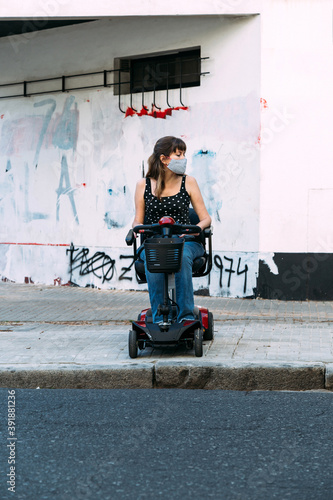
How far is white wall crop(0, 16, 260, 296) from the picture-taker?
1046 centimetres

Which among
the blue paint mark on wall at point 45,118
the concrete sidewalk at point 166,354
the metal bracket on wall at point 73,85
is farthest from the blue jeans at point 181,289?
the blue paint mark on wall at point 45,118

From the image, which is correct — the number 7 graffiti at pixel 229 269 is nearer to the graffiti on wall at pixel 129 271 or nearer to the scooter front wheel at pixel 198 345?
the graffiti on wall at pixel 129 271

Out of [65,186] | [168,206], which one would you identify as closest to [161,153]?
[168,206]

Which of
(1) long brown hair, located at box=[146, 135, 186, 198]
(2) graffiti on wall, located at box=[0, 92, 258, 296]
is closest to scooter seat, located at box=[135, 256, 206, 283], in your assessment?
(1) long brown hair, located at box=[146, 135, 186, 198]

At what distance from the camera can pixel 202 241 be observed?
6.23 m

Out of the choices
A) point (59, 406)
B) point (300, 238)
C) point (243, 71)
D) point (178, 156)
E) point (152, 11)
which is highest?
point (152, 11)

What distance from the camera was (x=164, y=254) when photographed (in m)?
5.64

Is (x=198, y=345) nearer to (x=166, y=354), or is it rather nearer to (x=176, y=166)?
(x=166, y=354)

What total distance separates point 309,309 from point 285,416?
4792 mm

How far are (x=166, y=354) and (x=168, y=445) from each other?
195cm

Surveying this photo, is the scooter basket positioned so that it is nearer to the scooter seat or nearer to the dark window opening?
the scooter seat

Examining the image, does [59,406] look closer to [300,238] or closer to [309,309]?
[309,309]

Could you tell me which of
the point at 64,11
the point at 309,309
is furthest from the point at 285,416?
the point at 64,11

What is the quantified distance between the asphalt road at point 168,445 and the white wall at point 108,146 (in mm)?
5564
